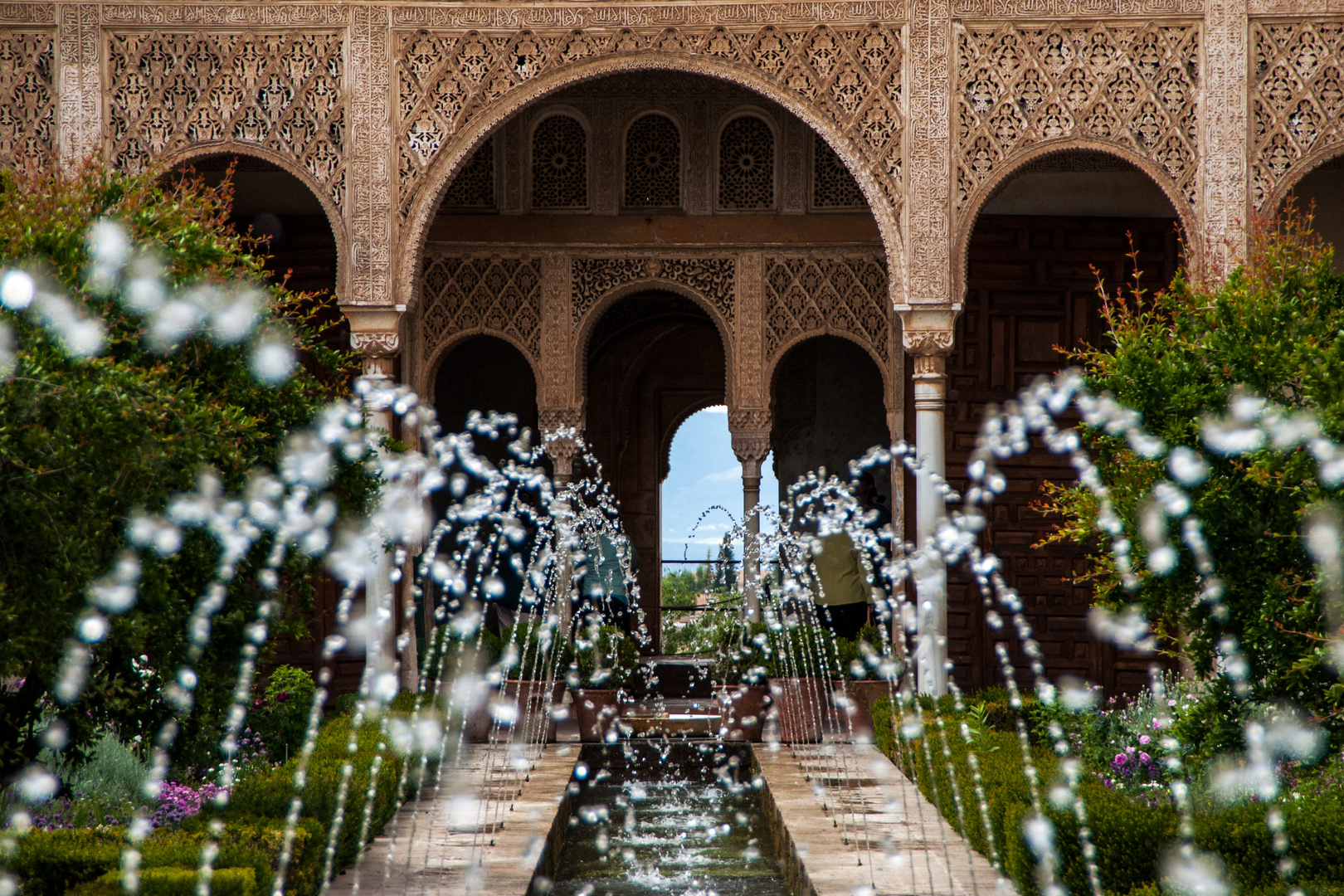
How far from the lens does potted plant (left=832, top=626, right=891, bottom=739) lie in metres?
9.97

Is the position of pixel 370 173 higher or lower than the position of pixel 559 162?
lower

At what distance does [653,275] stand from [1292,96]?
496 centimetres

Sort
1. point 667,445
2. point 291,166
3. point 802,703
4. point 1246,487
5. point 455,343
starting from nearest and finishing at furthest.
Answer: point 1246,487 → point 291,166 → point 802,703 → point 455,343 → point 667,445

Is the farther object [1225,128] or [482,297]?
[482,297]

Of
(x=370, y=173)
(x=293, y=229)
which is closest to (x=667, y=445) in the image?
(x=293, y=229)

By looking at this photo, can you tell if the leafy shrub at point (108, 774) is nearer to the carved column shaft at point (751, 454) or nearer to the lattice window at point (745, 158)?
→ the carved column shaft at point (751, 454)

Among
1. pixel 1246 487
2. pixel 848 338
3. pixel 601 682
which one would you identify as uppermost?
pixel 848 338

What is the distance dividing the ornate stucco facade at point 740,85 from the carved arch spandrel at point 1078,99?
1 centimetres

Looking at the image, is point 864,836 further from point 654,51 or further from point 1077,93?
point 654,51

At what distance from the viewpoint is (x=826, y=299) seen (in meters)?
11.6

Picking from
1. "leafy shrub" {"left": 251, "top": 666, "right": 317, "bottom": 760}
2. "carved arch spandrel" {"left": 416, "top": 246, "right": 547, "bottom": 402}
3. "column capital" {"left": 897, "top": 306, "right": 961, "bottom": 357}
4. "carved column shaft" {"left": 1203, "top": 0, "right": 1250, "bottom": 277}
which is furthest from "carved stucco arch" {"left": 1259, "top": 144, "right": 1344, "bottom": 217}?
"leafy shrub" {"left": 251, "top": 666, "right": 317, "bottom": 760}

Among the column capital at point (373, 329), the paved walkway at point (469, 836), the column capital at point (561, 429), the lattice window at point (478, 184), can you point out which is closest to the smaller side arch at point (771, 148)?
the lattice window at point (478, 184)

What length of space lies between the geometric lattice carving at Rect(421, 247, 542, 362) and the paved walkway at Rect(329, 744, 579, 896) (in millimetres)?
3881

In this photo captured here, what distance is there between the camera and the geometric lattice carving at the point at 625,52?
934cm
